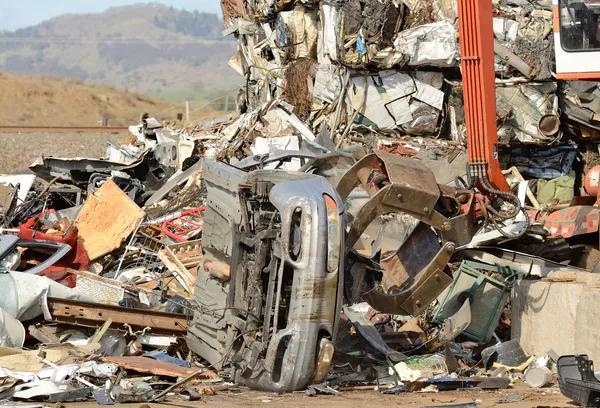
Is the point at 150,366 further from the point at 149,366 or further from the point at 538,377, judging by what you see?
the point at 538,377

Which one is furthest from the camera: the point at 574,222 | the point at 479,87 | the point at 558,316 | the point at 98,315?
the point at 479,87

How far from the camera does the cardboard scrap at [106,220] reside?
11.3m

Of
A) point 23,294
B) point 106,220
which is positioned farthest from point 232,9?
point 23,294

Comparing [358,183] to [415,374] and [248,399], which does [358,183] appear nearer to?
[415,374]

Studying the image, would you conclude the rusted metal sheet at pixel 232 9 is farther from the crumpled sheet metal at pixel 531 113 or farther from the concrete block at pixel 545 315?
the concrete block at pixel 545 315

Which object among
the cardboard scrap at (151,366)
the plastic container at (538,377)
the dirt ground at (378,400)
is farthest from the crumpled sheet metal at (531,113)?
the cardboard scrap at (151,366)

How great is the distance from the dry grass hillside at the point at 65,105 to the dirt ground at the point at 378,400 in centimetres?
4156

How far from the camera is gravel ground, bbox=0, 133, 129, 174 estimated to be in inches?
854

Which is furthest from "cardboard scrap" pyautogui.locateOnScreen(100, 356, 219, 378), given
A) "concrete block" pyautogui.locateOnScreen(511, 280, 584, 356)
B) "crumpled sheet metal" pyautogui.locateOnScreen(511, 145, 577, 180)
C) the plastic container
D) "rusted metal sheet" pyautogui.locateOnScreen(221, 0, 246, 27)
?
"rusted metal sheet" pyautogui.locateOnScreen(221, 0, 246, 27)

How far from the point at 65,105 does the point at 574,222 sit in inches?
1889

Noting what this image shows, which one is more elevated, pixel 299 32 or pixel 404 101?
pixel 299 32

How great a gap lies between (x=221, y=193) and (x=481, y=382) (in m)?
2.56

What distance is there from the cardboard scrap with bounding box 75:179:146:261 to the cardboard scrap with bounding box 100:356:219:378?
3673 millimetres

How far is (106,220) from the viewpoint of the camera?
38.9 feet
